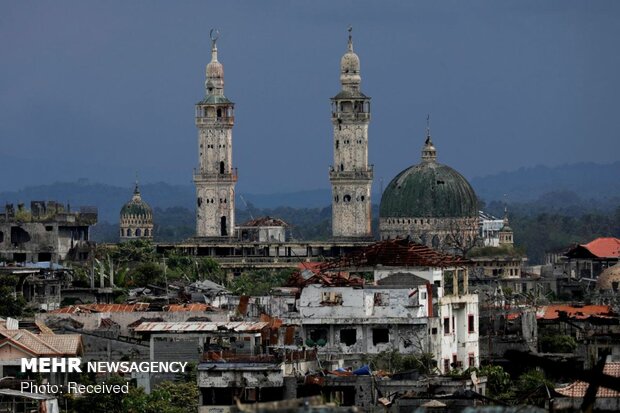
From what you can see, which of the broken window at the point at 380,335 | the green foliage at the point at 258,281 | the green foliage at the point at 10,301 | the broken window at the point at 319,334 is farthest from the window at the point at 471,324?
the green foliage at the point at 258,281

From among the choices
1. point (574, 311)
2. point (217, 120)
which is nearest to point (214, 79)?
point (217, 120)

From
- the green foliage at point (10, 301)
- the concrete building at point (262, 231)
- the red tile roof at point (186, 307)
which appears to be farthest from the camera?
the concrete building at point (262, 231)

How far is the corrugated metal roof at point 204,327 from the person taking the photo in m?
61.3

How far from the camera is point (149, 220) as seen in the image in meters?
186

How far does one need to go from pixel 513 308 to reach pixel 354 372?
30793 millimetres

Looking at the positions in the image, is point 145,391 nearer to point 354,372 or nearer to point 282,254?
point 354,372

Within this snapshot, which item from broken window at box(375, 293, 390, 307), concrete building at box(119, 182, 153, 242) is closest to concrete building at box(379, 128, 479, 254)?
concrete building at box(119, 182, 153, 242)

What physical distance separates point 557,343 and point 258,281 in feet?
162

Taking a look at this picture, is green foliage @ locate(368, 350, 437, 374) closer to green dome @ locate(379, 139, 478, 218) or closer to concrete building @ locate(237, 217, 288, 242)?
concrete building @ locate(237, 217, 288, 242)

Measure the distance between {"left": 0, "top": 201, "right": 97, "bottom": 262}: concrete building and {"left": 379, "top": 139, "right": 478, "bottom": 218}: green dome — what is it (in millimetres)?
44428

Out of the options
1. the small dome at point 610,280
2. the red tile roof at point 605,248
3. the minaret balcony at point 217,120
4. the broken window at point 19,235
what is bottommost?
the small dome at point 610,280

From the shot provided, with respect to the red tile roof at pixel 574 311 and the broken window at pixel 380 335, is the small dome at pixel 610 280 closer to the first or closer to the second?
the red tile roof at pixel 574 311

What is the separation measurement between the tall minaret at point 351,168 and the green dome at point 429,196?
8233 mm

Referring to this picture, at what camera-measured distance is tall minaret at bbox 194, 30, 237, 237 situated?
158 metres
